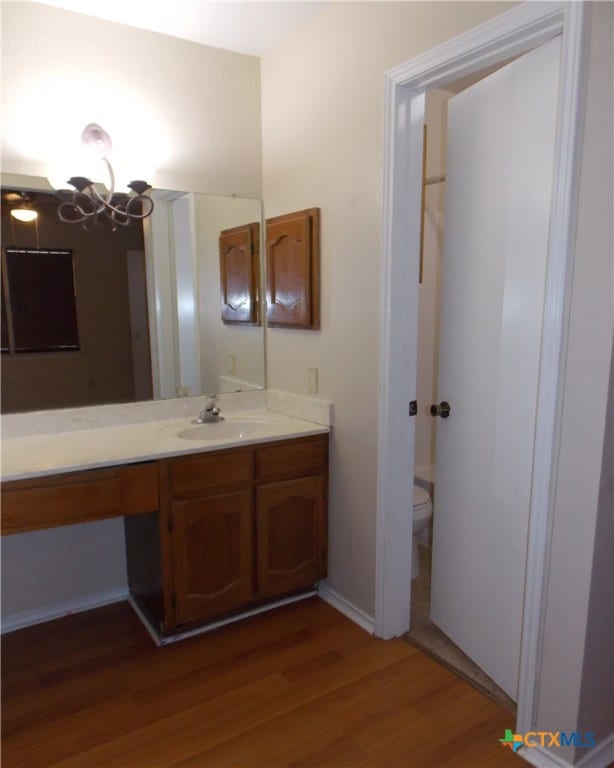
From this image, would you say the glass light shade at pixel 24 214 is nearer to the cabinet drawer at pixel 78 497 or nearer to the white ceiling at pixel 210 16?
the white ceiling at pixel 210 16

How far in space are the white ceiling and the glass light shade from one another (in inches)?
31.0

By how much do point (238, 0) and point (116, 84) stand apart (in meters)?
0.60

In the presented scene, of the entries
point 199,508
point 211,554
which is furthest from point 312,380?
point 211,554

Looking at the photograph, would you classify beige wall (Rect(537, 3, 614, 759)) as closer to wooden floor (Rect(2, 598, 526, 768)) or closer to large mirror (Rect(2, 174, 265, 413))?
wooden floor (Rect(2, 598, 526, 768))

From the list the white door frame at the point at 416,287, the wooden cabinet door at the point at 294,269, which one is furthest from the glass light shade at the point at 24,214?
the white door frame at the point at 416,287

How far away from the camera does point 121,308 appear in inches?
93.8

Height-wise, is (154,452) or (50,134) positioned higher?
(50,134)

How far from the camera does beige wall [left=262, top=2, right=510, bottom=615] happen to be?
79.6 inches

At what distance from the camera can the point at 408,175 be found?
1.98 meters

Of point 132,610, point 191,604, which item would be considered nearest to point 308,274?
point 191,604

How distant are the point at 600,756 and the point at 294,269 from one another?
2084 mm

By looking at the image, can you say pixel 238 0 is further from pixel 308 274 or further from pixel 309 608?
pixel 309 608

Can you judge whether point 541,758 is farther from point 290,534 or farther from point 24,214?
point 24,214

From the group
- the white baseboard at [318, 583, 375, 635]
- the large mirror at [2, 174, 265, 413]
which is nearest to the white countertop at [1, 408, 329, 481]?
the large mirror at [2, 174, 265, 413]
